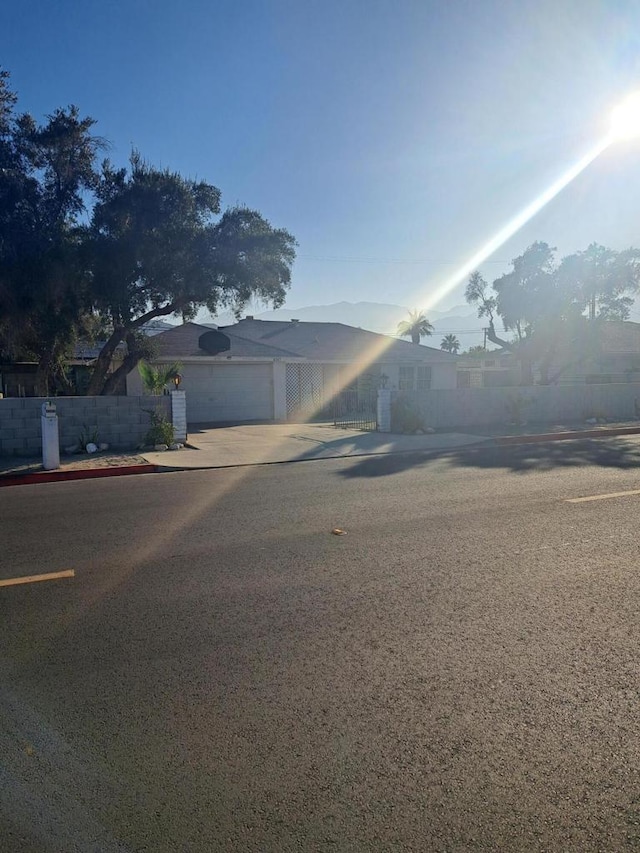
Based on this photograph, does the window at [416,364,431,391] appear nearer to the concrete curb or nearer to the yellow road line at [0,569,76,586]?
the concrete curb

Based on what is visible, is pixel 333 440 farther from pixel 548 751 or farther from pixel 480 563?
pixel 548 751

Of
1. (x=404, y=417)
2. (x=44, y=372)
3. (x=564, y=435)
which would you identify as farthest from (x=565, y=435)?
(x=44, y=372)

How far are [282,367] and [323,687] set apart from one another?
22.9 m

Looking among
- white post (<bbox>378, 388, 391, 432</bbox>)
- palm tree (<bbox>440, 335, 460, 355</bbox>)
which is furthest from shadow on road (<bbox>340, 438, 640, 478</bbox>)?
palm tree (<bbox>440, 335, 460, 355</bbox>)

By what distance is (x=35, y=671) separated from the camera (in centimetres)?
378

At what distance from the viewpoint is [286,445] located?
16.2m

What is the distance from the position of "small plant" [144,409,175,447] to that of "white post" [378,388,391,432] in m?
6.63

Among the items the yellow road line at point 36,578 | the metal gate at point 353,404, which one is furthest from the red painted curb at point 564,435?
the yellow road line at point 36,578

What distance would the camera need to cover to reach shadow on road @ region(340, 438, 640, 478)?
12.0m

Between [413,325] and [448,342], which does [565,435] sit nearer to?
[413,325]

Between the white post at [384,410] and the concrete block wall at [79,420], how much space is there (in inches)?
258

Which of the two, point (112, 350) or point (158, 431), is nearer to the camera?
point (158, 431)

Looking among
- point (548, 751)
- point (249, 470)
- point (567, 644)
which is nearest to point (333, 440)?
point (249, 470)

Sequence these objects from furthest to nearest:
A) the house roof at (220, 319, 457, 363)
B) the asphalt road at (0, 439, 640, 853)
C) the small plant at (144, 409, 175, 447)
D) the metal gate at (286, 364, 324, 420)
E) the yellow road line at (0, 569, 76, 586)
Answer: the house roof at (220, 319, 457, 363) → the metal gate at (286, 364, 324, 420) → the small plant at (144, 409, 175, 447) → the yellow road line at (0, 569, 76, 586) → the asphalt road at (0, 439, 640, 853)
